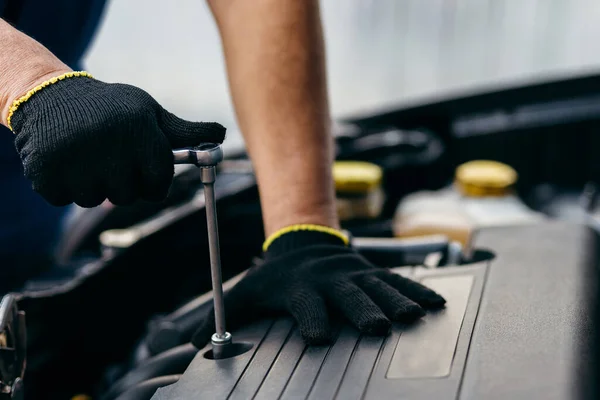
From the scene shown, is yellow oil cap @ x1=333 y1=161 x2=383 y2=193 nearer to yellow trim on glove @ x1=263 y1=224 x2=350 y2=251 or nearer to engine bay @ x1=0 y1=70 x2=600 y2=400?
engine bay @ x1=0 y1=70 x2=600 y2=400

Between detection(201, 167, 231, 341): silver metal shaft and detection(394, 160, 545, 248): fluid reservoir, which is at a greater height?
detection(201, 167, 231, 341): silver metal shaft

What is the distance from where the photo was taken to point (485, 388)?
0.55m

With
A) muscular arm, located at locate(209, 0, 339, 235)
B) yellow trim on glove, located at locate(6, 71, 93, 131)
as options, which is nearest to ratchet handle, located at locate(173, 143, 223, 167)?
yellow trim on glove, located at locate(6, 71, 93, 131)

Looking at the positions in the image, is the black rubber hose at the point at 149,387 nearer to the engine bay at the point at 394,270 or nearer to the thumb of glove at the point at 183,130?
the engine bay at the point at 394,270

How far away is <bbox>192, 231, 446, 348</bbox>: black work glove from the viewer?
2.19ft

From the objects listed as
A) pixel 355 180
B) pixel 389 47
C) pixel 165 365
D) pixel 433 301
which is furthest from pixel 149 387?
pixel 389 47

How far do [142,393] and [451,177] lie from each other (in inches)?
46.0

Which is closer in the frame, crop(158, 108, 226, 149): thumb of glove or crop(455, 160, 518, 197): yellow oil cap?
crop(158, 108, 226, 149): thumb of glove

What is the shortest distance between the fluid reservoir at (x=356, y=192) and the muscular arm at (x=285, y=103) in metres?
0.44

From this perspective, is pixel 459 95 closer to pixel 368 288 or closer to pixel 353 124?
pixel 353 124

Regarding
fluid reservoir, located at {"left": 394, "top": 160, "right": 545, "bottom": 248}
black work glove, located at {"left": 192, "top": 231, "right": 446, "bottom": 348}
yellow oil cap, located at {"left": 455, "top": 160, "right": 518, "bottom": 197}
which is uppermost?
black work glove, located at {"left": 192, "top": 231, "right": 446, "bottom": 348}

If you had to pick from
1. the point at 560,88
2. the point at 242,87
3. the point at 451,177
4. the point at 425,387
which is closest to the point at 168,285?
the point at 242,87

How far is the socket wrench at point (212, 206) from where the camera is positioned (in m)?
0.60

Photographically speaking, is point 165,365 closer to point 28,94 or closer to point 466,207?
point 28,94
